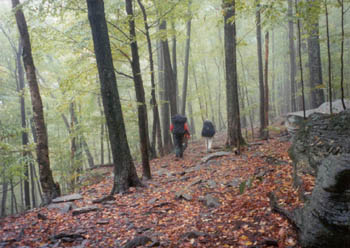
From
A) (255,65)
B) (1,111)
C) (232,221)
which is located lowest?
(232,221)

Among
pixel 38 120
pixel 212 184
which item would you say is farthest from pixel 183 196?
pixel 38 120

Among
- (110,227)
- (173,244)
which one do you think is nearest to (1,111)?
(110,227)

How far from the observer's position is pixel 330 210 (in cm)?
232

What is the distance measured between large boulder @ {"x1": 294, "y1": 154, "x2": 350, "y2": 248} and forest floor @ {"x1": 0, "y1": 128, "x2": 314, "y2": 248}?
355mm

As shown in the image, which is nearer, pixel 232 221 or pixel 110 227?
pixel 232 221

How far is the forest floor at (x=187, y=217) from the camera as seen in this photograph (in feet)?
10.8

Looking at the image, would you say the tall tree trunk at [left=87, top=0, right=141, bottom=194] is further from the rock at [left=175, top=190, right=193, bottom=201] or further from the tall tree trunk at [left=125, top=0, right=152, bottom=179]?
the rock at [left=175, top=190, right=193, bottom=201]

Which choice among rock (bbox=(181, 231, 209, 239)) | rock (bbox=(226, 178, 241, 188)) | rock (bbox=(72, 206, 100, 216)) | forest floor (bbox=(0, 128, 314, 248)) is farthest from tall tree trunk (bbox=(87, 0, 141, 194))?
rock (bbox=(181, 231, 209, 239))

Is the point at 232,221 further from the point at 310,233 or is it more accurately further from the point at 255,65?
the point at 255,65

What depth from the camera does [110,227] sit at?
452 centimetres

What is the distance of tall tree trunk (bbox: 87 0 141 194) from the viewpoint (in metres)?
5.89

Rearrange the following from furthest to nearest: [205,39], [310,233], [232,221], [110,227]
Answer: [205,39], [110,227], [232,221], [310,233]

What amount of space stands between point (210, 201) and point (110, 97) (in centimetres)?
374

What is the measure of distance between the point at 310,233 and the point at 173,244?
6.24 ft
